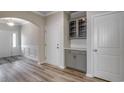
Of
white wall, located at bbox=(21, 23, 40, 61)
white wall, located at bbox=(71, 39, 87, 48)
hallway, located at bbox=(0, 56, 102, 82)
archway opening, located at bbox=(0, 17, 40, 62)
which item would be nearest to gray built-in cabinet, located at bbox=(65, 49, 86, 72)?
hallway, located at bbox=(0, 56, 102, 82)

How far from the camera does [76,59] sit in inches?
151

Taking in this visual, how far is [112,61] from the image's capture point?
2674 millimetres

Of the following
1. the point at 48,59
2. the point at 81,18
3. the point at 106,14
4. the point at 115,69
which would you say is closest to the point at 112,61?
the point at 115,69

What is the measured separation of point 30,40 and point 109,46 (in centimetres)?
516

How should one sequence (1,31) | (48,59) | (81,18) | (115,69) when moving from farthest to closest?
(1,31) → (48,59) → (81,18) → (115,69)

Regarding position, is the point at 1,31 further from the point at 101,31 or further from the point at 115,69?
the point at 115,69

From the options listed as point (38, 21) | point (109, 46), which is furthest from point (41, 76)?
point (38, 21)

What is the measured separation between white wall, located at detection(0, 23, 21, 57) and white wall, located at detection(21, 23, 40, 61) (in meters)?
0.53

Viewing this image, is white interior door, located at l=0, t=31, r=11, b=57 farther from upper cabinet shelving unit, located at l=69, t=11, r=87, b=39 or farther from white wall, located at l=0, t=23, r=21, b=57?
upper cabinet shelving unit, located at l=69, t=11, r=87, b=39

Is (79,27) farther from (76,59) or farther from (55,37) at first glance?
(76,59)

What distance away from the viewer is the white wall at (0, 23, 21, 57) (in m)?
6.84
